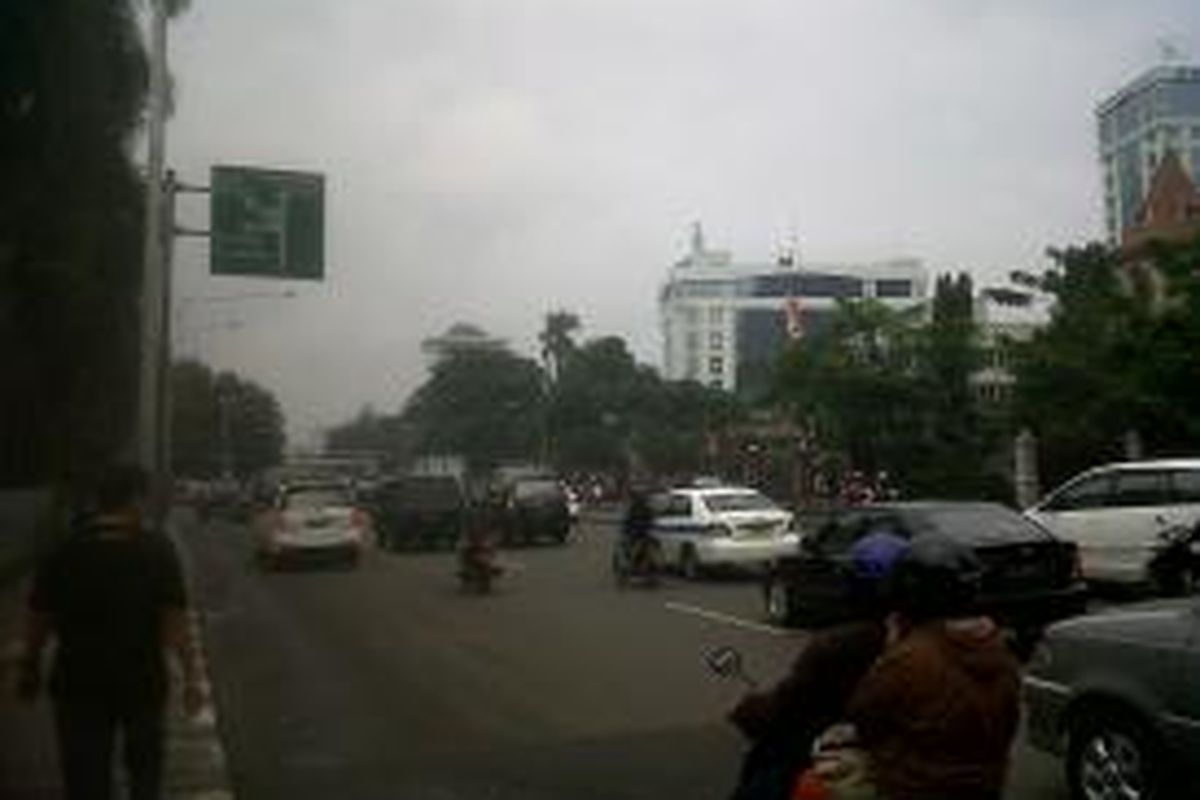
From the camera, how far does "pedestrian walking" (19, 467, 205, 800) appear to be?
838 cm

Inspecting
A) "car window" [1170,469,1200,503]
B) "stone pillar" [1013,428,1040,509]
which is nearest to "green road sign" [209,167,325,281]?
"stone pillar" [1013,428,1040,509]

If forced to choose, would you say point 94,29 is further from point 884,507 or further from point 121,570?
point 121,570

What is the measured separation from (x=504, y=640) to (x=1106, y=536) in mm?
6756

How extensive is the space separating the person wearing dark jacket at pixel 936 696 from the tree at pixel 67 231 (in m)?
12.9

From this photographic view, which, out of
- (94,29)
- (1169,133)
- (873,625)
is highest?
(1169,133)

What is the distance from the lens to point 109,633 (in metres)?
8.40

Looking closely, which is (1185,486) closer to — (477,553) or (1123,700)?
(477,553)

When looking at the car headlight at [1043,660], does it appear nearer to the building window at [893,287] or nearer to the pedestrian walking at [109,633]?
the pedestrian walking at [109,633]

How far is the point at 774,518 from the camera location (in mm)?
30469

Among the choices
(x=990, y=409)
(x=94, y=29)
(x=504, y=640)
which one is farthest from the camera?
(x=990, y=409)

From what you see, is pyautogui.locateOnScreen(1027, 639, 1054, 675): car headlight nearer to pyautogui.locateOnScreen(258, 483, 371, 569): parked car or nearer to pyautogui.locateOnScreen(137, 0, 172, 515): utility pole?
pyautogui.locateOnScreen(137, 0, 172, 515): utility pole

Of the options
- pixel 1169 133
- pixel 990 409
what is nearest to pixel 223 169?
pixel 990 409

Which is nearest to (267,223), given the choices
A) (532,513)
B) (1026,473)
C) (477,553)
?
(477,553)

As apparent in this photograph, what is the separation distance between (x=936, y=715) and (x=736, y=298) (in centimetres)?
16568
